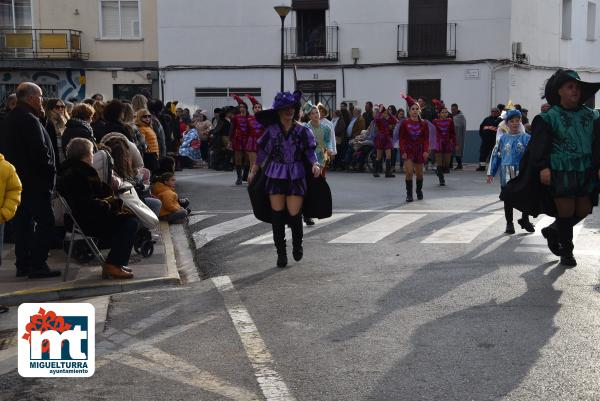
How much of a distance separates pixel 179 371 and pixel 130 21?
29474 mm

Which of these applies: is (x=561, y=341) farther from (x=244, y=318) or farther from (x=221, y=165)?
(x=221, y=165)

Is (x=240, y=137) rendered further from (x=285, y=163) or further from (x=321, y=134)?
(x=285, y=163)

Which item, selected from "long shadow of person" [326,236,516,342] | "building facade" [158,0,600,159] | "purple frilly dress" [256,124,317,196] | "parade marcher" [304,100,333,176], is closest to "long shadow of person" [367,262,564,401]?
"long shadow of person" [326,236,516,342]

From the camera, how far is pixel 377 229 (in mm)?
12086

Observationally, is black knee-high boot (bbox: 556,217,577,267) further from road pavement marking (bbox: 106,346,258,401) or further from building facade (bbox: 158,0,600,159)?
building facade (bbox: 158,0,600,159)

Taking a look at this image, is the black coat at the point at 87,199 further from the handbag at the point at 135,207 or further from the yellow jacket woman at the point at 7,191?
the yellow jacket woman at the point at 7,191

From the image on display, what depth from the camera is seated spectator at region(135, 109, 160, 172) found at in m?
13.8

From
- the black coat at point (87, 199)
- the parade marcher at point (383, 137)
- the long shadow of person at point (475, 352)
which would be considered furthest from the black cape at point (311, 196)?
the parade marcher at point (383, 137)

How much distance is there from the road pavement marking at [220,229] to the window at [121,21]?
21.6 metres

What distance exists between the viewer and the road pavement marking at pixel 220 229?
11.8 m

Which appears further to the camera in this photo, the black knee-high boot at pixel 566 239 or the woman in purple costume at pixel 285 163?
the woman in purple costume at pixel 285 163

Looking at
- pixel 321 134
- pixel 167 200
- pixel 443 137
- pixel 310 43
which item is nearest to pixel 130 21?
pixel 310 43

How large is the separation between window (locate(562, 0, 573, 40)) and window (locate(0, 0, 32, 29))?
2024 centimetres

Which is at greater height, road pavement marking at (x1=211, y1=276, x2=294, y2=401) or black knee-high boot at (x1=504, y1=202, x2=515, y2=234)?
black knee-high boot at (x1=504, y1=202, x2=515, y2=234)
